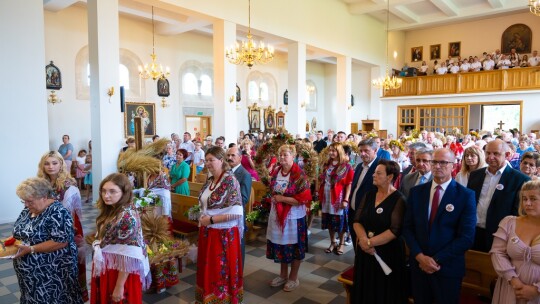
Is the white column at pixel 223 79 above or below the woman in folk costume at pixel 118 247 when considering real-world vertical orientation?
above

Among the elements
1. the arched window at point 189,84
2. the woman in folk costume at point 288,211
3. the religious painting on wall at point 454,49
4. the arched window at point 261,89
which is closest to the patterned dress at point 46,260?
the woman in folk costume at point 288,211

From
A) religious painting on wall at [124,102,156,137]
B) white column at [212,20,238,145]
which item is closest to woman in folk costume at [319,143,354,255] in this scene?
white column at [212,20,238,145]

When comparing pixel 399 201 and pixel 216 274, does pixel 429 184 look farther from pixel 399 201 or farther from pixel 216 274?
pixel 216 274

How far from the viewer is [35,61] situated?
23.6 ft

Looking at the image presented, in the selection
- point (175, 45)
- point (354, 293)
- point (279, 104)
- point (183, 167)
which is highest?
point (175, 45)

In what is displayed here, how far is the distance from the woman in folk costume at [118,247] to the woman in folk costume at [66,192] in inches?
31.2

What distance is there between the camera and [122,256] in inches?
103

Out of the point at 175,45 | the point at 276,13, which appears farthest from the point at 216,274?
the point at 175,45

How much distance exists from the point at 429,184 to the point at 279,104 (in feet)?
56.2

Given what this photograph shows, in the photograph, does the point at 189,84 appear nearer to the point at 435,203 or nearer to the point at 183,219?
the point at 183,219

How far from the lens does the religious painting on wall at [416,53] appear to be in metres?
21.0

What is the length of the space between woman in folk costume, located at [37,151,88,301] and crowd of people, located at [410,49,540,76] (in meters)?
18.9

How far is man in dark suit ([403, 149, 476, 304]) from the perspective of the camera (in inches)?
108

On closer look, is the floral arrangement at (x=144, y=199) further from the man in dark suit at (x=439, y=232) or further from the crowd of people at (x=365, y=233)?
the man in dark suit at (x=439, y=232)
